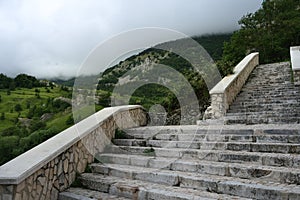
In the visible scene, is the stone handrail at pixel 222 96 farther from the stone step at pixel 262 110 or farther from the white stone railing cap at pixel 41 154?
the white stone railing cap at pixel 41 154

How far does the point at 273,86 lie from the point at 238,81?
1078 mm

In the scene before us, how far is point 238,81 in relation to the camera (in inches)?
325

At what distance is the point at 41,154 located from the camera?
3.46m

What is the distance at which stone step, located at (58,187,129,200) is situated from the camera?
3.20 m

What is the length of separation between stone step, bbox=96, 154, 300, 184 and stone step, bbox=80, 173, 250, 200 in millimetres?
292

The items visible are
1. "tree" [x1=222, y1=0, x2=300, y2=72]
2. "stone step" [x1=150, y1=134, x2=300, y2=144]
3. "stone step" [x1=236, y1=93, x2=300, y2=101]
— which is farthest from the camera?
"tree" [x1=222, y1=0, x2=300, y2=72]

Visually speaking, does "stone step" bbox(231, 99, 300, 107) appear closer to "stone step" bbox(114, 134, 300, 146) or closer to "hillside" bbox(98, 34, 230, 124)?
"hillside" bbox(98, 34, 230, 124)

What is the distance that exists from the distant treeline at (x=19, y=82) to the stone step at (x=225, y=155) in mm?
31488

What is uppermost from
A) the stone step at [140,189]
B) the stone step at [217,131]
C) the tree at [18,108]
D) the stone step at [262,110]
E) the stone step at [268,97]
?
the tree at [18,108]

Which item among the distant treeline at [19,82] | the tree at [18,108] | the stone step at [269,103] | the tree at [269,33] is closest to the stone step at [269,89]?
the stone step at [269,103]

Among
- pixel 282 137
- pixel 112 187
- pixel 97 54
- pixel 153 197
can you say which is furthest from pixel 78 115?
pixel 282 137

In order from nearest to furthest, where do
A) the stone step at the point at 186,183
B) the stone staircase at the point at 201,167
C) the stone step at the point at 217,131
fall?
1. the stone step at the point at 186,183
2. the stone staircase at the point at 201,167
3. the stone step at the point at 217,131

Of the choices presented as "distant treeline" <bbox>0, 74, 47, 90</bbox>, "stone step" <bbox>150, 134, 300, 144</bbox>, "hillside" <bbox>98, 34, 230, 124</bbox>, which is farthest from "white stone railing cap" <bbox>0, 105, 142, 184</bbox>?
"distant treeline" <bbox>0, 74, 47, 90</bbox>

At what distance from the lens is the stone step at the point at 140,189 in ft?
8.93
